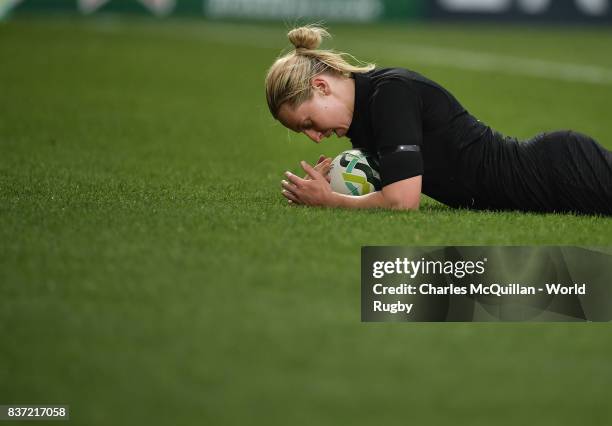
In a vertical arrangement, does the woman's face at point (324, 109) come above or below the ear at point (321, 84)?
below

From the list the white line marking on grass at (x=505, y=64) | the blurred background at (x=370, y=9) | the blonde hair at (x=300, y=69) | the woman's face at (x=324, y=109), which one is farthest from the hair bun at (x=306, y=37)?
the blurred background at (x=370, y=9)

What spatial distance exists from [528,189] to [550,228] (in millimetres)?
482

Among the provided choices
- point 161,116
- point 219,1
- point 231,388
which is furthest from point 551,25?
point 231,388

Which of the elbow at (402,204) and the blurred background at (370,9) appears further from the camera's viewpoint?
the blurred background at (370,9)

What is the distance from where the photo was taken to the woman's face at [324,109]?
5406 millimetres

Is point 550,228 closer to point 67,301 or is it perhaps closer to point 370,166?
point 370,166

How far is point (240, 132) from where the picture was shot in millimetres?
10047

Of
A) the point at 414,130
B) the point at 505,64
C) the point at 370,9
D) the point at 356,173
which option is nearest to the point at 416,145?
the point at 414,130

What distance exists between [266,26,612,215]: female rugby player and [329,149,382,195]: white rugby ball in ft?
0.21

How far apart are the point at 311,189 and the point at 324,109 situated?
410 mm

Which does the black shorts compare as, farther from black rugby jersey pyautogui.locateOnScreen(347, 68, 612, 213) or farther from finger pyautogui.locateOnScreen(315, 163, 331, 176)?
finger pyautogui.locateOnScreen(315, 163, 331, 176)

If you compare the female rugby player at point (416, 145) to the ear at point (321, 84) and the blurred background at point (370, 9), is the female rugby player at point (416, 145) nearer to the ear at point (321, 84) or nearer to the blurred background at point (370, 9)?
the ear at point (321, 84)

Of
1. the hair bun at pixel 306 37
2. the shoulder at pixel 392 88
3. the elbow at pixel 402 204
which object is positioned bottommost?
the elbow at pixel 402 204

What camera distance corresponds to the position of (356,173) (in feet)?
18.5
